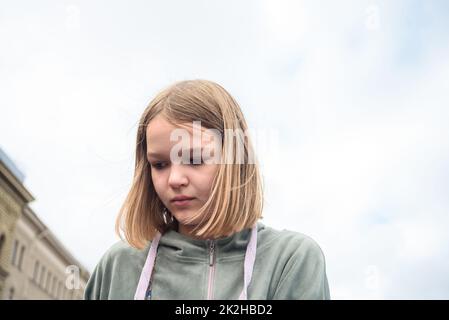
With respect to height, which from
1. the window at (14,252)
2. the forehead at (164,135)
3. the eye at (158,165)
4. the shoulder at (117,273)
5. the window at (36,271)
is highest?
the forehead at (164,135)

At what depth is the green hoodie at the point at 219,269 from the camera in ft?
5.38

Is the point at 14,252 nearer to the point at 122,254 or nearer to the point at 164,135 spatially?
the point at 122,254

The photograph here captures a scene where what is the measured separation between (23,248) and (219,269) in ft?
132

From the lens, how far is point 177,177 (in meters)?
1.62

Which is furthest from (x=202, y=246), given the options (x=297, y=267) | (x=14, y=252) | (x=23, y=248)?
(x=23, y=248)

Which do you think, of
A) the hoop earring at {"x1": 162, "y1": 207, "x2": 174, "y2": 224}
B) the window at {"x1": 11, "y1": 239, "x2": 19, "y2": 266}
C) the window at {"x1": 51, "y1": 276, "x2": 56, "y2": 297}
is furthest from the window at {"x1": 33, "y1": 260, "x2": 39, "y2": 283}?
the hoop earring at {"x1": 162, "y1": 207, "x2": 174, "y2": 224}

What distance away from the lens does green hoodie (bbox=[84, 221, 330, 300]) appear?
1639mm

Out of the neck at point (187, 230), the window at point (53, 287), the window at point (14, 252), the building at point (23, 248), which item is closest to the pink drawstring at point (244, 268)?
the neck at point (187, 230)

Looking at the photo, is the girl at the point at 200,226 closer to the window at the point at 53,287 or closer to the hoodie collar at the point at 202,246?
the hoodie collar at the point at 202,246

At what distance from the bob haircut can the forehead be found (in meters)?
0.02

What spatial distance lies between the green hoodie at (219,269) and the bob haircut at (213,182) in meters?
0.05

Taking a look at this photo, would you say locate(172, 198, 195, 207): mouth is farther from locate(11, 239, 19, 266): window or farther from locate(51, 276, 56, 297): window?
locate(51, 276, 56, 297): window
